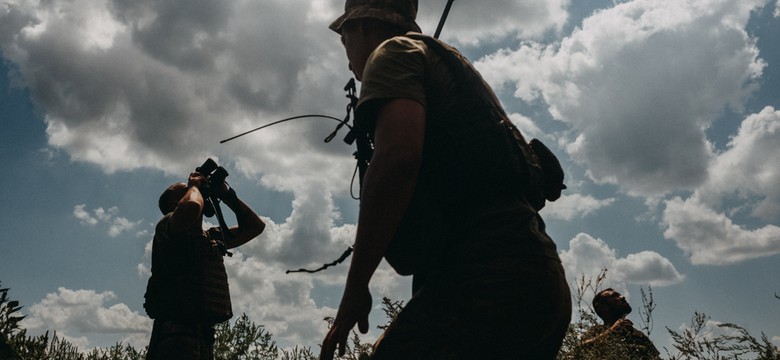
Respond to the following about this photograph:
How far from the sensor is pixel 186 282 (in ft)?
16.4

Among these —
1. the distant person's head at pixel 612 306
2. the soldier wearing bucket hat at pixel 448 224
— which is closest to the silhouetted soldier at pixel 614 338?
the distant person's head at pixel 612 306

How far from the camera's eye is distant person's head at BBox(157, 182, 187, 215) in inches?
225

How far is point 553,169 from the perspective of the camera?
217cm

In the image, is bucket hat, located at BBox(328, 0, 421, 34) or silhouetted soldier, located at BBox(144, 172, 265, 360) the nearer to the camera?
bucket hat, located at BBox(328, 0, 421, 34)

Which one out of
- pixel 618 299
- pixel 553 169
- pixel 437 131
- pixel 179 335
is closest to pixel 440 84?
pixel 437 131

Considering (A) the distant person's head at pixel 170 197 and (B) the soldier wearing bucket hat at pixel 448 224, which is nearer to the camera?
(B) the soldier wearing bucket hat at pixel 448 224

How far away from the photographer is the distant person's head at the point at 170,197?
571cm

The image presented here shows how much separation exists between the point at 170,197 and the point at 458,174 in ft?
15.1

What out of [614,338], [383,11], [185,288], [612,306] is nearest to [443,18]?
[383,11]

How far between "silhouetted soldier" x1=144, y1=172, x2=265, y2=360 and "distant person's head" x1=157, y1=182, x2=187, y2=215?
0.44 meters

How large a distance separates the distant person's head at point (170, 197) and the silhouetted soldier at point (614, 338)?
394 centimetres

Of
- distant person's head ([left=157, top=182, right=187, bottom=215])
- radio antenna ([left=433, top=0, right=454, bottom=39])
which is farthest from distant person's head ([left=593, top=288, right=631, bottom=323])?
radio antenna ([left=433, top=0, right=454, bottom=39])

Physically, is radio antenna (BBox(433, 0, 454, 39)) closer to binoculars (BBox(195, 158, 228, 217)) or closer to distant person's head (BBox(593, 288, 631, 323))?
binoculars (BBox(195, 158, 228, 217))

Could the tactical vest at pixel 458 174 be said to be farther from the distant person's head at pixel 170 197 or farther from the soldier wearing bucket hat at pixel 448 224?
the distant person's head at pixel 170 197
